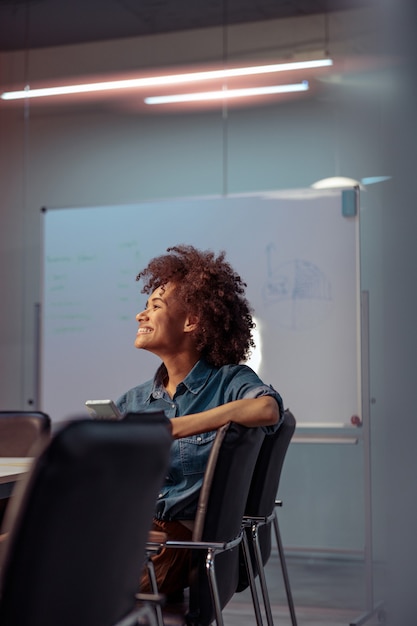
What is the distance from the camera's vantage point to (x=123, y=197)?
5273mm

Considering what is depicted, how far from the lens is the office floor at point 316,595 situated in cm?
394

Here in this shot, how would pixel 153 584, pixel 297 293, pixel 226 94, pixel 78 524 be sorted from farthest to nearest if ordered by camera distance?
1. pixel 226 94
2. pixel 297 293
3. pixel 153 584
4. pixel 78 524

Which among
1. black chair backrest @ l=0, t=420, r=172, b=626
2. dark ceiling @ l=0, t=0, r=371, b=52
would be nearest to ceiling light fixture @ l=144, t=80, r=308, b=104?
dark ceiling @ l=0, t=0, r=371, b=52

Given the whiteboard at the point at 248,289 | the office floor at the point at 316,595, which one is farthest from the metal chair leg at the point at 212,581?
the whiteboard at the point at 248,289

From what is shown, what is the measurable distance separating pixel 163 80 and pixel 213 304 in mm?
2864

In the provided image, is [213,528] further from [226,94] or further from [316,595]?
[226,94]

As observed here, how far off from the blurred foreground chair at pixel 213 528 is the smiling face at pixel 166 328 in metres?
0.63

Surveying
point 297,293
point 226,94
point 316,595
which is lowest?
point 316,595

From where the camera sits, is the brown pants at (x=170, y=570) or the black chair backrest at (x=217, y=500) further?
the brown pants at (x=170, y=570)

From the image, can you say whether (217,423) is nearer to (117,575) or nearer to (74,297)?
(117,575)

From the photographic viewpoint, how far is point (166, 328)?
2752 mm

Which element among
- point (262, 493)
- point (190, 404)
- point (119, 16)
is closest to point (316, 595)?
point (262, 493)

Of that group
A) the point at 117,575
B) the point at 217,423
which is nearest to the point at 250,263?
the point at 217,423

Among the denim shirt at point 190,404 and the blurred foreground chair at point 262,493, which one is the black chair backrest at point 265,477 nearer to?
the blurred foreground chair at point 262,493
